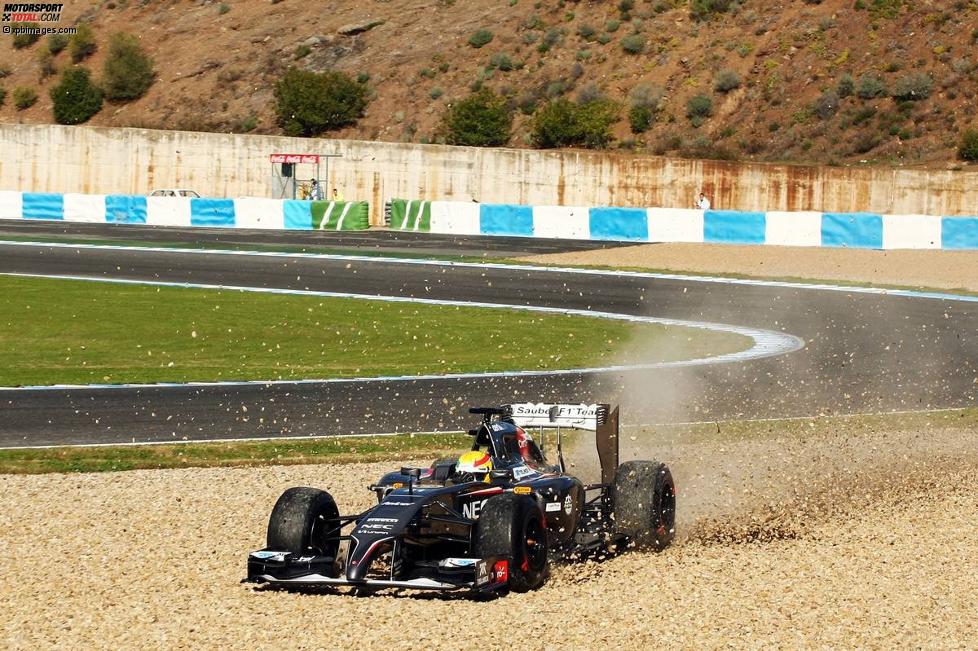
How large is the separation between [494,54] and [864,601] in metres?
68.9

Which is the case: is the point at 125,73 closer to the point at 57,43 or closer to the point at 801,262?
the point at 57,43

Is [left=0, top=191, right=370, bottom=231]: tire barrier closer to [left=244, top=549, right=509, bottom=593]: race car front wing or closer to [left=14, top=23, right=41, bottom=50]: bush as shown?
[left=14, top=23, right=41, bottom=50]: bush

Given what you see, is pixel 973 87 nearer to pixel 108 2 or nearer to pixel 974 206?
pixel 974 206

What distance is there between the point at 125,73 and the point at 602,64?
3066cm

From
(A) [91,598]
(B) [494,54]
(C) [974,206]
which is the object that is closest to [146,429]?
(A) [91,598]

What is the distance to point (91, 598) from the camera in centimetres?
1028

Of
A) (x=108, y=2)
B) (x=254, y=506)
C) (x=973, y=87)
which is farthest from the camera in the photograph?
(x=108, y=2)

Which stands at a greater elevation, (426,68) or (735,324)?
(426,68)

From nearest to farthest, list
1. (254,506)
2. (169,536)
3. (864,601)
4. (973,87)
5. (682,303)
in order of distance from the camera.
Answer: (864,601) < (169,536) < (254,506) < (682,303) < (973,87)

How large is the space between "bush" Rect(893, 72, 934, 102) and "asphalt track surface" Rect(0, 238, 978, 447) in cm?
3092

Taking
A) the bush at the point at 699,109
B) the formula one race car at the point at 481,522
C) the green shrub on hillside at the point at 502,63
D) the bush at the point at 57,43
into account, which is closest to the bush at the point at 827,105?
the bush at the point at 699,109

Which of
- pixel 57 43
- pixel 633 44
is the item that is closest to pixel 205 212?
pixel 633 44

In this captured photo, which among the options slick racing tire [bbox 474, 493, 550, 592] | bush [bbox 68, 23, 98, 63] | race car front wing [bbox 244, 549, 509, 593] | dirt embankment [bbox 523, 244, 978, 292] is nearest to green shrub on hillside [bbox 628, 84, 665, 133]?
dirt embankment [bbox 523, 244, 978, 292]

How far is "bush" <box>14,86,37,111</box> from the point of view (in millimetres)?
83500
